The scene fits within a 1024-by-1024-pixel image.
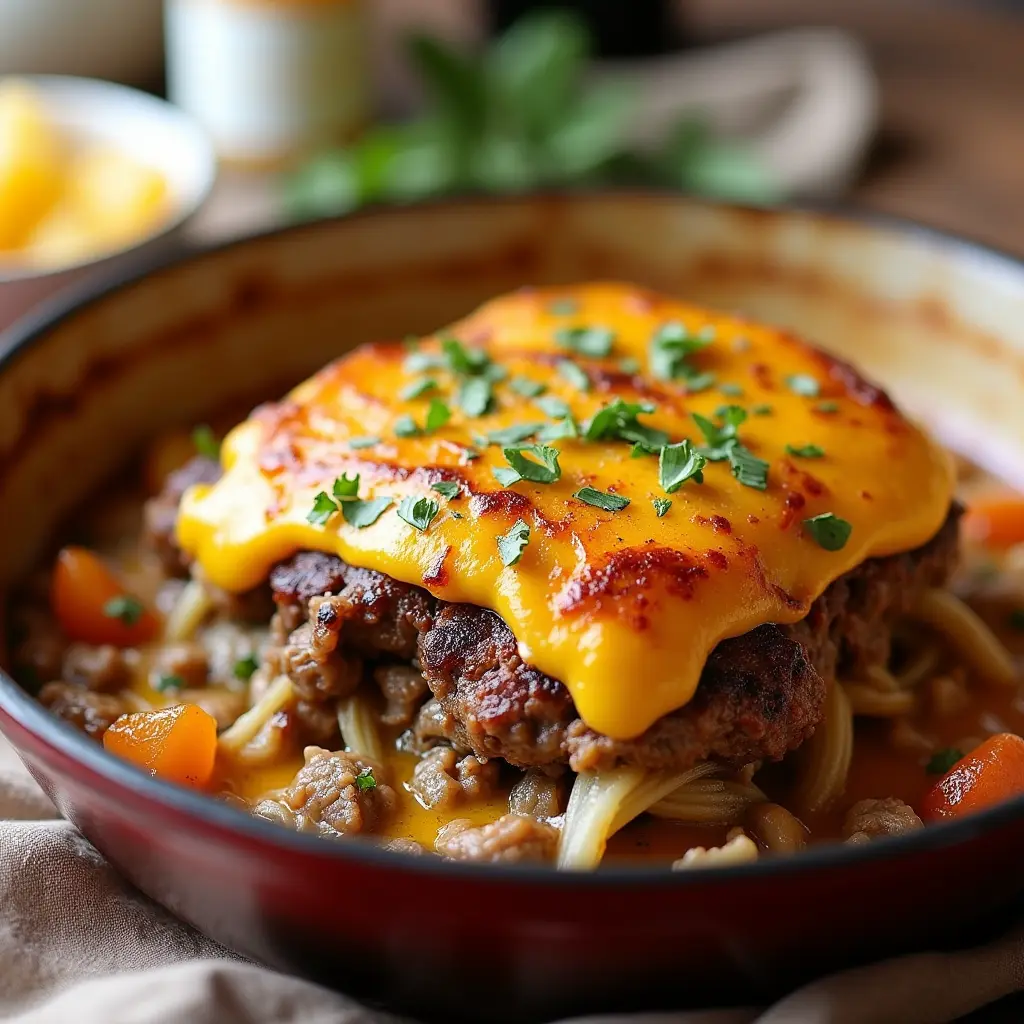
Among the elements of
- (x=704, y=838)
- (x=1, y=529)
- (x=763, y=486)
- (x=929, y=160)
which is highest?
(x=763, y=486)

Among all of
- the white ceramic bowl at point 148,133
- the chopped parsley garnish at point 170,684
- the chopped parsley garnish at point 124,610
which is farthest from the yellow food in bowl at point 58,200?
the chopped parsley garnish at point 170,684

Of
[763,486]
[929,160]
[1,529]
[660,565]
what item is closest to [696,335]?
[763,486]

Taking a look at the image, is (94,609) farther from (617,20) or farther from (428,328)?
(617,20)

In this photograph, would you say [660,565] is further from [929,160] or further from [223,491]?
[929,160]

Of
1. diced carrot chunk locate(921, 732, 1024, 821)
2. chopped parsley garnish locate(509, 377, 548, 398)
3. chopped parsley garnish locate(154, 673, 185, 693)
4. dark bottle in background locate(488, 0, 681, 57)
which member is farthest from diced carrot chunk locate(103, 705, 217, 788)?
dark bottle in background locate(488, 0, 681, 57)

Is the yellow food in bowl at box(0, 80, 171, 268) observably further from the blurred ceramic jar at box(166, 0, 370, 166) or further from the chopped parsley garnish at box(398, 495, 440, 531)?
the chopped parsley garnish at box(398, 495, 440, 531)
